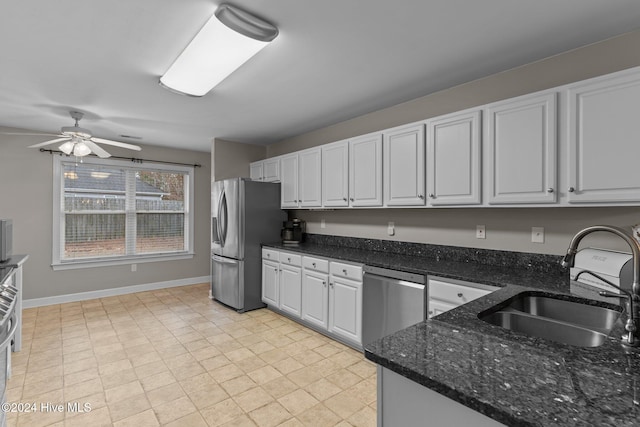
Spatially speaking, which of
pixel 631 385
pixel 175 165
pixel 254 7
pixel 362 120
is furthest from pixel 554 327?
pixel 175 165

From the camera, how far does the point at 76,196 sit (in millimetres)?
4824

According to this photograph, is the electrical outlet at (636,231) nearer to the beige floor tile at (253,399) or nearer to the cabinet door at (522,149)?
the cabinet door at (522,149)

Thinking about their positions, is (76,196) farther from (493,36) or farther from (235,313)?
(493,36)

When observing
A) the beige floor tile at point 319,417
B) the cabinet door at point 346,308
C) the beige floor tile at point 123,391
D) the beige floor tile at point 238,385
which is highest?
the cabinet door at point 346,308

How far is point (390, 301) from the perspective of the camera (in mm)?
2664

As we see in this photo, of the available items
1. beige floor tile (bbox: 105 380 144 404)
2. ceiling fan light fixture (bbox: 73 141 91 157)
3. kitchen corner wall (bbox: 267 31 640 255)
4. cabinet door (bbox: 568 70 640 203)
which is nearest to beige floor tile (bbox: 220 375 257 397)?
beige floor tile (bbox: 105 380 144 404)

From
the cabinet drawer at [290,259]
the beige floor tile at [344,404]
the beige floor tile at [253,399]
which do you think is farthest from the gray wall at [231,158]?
the beige floor tile at [344,404]

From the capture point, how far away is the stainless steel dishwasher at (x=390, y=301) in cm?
248

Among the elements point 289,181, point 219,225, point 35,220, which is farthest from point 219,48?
point 35,220

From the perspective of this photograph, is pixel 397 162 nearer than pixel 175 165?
Yes

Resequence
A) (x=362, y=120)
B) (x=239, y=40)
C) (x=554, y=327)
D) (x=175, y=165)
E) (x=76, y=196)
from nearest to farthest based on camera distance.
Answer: (x=554, y=327), (x=239, y=40), (x=362, y=120), (x=76, y=196), (x=175, y=165)

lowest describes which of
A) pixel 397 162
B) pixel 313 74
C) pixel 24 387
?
pixel 24 387

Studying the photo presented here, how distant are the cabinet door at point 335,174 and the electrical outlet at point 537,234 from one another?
174cm

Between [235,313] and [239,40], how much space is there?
3.31 meters
